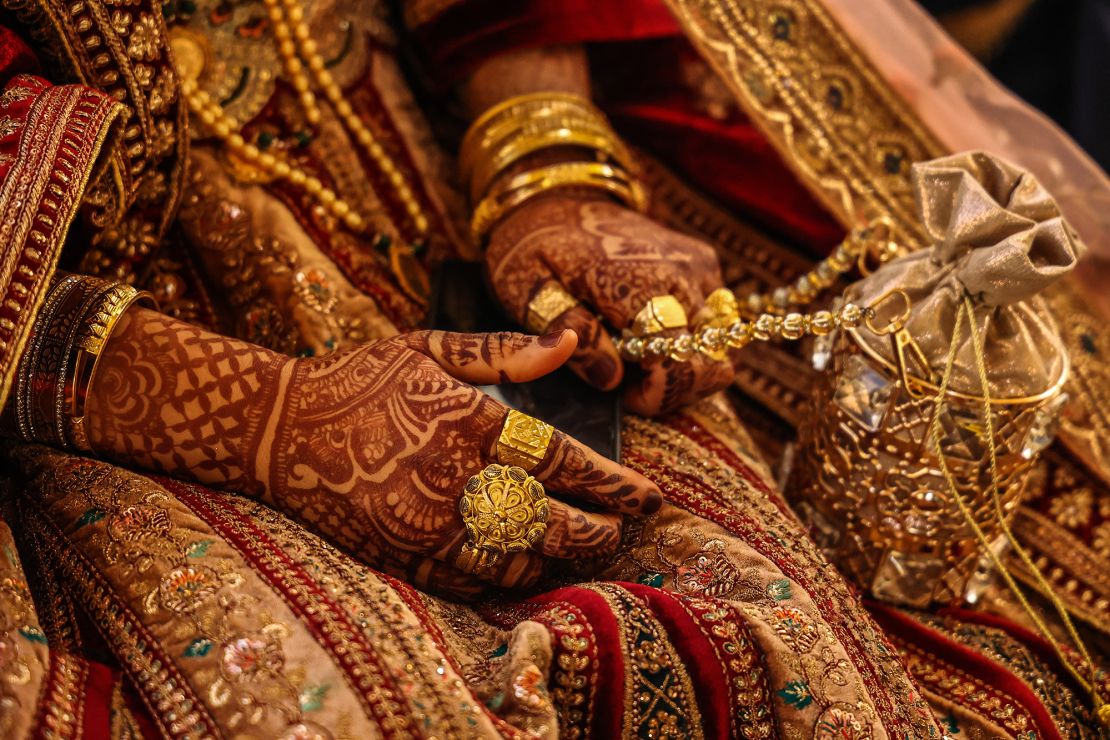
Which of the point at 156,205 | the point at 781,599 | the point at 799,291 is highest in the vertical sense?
the point at 156,205

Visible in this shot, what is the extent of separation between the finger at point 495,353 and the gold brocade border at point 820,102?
0.50m

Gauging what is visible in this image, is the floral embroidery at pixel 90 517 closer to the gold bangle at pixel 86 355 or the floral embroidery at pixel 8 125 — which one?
the gold bangle at pixel 86 355

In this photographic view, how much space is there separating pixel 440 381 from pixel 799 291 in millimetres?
417

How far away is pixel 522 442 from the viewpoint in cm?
65

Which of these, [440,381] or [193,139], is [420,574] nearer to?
[440,381]

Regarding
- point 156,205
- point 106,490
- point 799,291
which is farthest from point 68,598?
point 799,291

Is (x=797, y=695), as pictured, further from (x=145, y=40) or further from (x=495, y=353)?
(x=145, y=40)

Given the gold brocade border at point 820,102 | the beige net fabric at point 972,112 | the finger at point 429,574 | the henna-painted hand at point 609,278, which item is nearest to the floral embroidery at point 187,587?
the finger at point 429,574

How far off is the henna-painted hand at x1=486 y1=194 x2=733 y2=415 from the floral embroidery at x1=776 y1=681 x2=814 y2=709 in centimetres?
28

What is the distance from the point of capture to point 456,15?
3.29 feet

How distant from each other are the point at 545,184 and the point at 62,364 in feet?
1.47

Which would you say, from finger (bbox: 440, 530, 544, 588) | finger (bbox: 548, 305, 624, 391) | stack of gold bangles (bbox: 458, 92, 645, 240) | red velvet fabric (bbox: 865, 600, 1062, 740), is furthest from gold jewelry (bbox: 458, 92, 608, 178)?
red velvet fabric (bbox: 865, 600, 1062, 740)

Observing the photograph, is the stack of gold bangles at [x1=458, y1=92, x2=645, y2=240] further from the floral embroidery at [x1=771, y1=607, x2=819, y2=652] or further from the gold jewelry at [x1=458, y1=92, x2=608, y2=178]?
the floral embroidery at [x1=771, y1=607, x2=819, y2=652]

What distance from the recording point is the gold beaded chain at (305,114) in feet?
2.85
